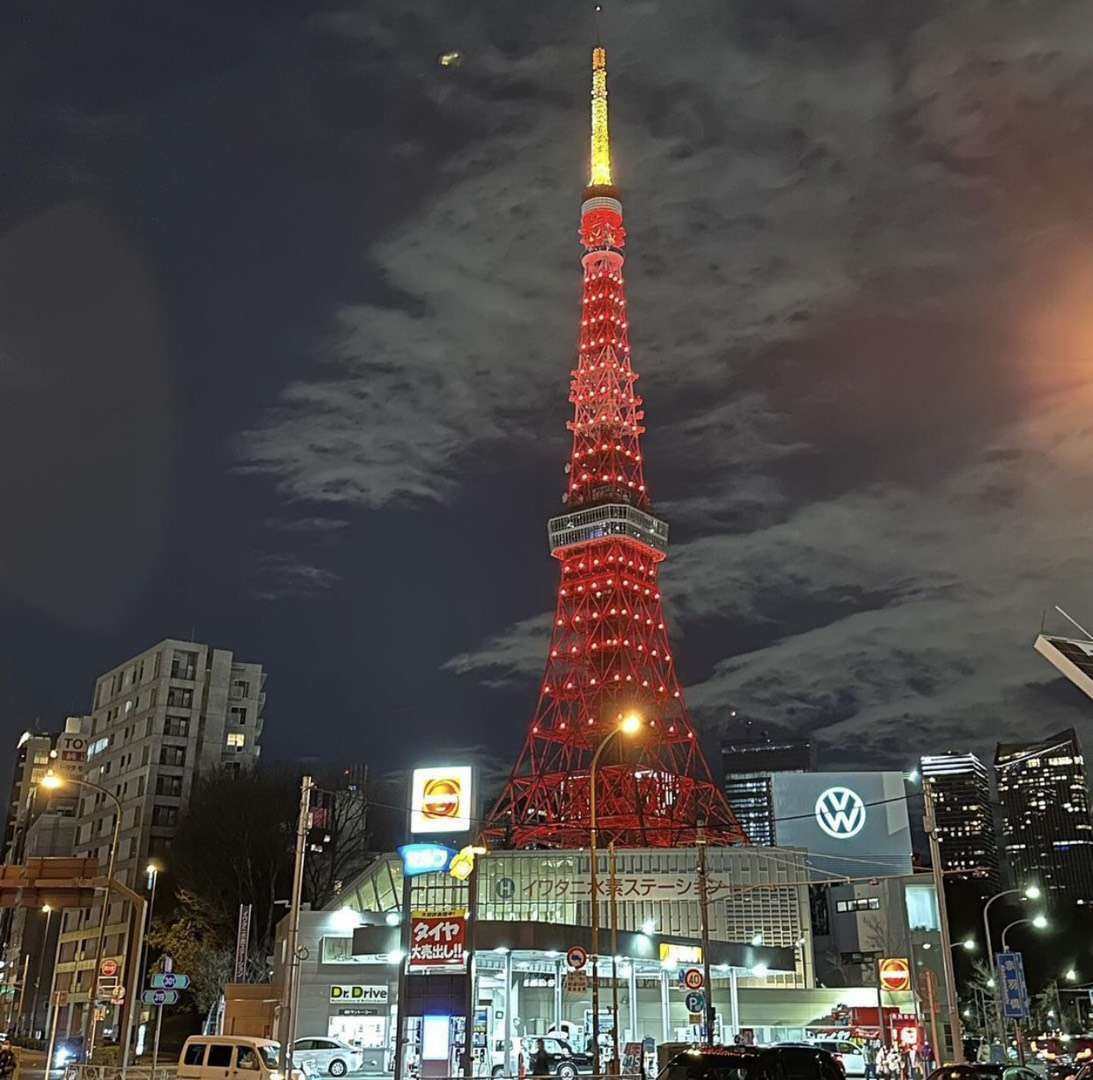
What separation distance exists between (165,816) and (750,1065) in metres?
78.1

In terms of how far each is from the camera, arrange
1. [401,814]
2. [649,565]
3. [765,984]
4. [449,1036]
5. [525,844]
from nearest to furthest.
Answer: [449,1036] < [765,984] < [525,844] < [401,814] < [649,565]

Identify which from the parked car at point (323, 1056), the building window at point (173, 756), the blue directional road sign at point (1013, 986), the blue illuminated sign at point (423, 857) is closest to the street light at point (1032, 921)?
the blue directional road sign at point (1013, 986)

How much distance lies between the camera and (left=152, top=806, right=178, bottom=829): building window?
86.3m

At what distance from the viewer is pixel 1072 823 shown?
189 meters

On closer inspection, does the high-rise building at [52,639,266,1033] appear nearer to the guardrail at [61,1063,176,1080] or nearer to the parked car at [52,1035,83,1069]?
the parked car at [52,1035,83,1069]

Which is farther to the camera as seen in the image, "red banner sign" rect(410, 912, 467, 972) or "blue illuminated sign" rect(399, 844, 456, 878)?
"blue illuminated sign" rect(399, 844, 456, 878)

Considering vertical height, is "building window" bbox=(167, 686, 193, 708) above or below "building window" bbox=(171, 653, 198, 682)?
below

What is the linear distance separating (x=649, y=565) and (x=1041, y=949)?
43856 mm

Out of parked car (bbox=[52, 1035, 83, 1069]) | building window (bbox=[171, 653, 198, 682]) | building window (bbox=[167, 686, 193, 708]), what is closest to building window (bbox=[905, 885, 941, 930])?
→ parked car (bbox=[52, 1035, 83, 1069])

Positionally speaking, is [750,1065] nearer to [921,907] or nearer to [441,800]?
[441,800]

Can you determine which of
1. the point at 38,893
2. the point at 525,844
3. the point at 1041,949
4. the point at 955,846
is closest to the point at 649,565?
the point at 525,844

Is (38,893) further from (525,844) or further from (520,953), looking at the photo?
(525,844)

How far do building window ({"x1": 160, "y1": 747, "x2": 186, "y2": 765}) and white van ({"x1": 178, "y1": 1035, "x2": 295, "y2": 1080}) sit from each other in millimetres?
64570

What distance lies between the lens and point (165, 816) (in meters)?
87.0
